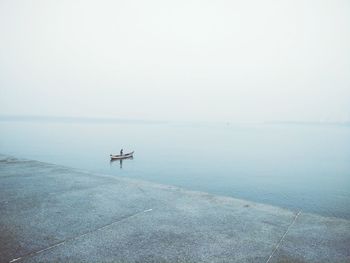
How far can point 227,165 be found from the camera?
5544 centimetres

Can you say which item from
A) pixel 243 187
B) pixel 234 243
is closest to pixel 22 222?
pixel 234 243

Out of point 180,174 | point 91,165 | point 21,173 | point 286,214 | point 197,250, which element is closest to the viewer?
point 197,250

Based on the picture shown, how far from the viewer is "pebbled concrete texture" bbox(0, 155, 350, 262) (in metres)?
5.89

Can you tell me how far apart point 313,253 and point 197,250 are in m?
2.28

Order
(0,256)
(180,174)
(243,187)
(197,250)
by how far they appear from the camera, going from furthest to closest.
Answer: (180,174), (243,187), (197,250), (0,256)

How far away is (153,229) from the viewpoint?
712 centimetres

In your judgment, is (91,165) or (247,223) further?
(91,165)

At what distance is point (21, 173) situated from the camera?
1332cm

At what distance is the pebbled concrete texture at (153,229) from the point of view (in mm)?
5891

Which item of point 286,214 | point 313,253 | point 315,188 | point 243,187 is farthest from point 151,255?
point 315,188

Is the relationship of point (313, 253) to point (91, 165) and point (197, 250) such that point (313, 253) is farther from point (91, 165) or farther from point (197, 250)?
point (91, 165)

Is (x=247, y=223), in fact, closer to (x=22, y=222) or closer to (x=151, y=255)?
(x=151, y=255)

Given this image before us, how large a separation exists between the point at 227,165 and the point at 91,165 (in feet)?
77.9

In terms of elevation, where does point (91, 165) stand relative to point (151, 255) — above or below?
below
